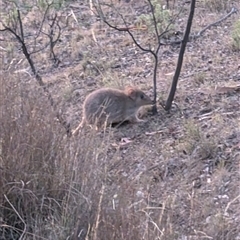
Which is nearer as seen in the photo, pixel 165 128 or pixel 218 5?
pixel 165 128

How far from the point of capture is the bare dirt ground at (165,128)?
521cm

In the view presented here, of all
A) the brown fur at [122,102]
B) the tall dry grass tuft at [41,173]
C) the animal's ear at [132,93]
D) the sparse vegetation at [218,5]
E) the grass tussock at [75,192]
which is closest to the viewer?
the grass tussock at [75,192]

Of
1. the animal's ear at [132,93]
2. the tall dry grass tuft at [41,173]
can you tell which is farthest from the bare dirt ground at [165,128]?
the animal's ear at [132,93]

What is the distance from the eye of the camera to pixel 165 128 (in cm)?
785

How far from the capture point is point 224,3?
1117 cm

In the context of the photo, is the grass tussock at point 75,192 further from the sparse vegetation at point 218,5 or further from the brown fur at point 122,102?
the sparse vegetation at point 218,5

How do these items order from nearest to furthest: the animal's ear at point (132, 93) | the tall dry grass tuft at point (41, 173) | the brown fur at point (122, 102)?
1. the tall dry grass tuft at point (41, 173)
2. the brown fur at point (122, 102)
3. the animal's ear at point (132, 93)

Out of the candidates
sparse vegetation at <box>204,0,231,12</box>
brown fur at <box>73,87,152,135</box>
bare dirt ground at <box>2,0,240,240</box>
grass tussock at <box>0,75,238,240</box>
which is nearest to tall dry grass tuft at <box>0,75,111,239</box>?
grass tussock at <box>0,75,238,240</box>

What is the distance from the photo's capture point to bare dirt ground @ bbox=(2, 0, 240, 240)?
521 centimetres

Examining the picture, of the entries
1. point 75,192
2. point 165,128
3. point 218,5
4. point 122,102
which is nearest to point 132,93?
point 122,102

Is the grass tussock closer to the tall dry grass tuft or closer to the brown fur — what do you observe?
the tall dry grass tuft

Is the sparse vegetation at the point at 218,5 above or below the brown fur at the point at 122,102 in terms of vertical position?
above

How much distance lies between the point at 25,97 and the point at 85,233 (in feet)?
4.82

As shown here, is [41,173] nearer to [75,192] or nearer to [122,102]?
[75,192]
